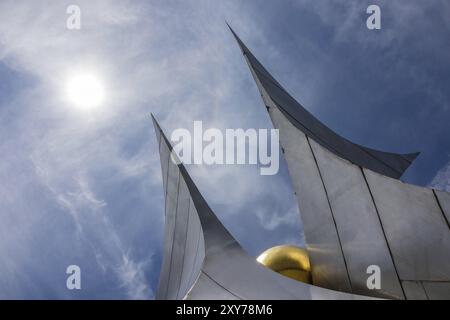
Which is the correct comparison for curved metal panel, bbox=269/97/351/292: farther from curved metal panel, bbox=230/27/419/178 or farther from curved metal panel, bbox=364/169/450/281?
curved metal panel, bbox=364/169/450/281

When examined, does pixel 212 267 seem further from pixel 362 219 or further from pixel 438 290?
pixel 438 290

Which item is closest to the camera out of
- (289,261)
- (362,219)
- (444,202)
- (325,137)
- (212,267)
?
(444,202)

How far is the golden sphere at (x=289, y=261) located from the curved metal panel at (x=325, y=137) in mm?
2613

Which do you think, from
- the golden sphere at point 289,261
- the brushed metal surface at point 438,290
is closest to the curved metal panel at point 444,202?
the brushed metal surface at point 438,290

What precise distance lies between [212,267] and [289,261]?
2.71 m

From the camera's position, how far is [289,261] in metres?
9.59

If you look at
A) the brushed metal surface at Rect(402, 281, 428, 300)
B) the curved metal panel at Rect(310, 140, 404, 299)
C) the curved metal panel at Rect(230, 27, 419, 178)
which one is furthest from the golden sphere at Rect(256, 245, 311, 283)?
the curved metal panel at Rect(230, 27, 419, 178)

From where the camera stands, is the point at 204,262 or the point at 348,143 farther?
the point at 348,143

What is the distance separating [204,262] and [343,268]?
2.85 metres

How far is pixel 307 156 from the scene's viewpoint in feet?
30.2

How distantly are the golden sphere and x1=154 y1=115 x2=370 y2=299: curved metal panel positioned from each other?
5.72ft

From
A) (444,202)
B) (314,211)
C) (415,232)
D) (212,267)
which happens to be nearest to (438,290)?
(415,232)
